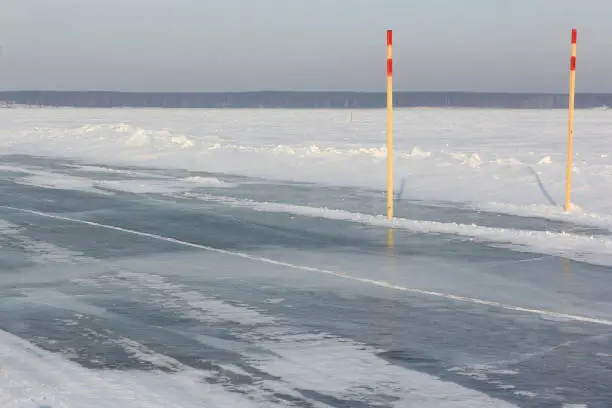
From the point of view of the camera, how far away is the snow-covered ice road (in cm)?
577

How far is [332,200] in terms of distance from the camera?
54.7 feet

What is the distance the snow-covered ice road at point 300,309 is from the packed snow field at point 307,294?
0.02 meters

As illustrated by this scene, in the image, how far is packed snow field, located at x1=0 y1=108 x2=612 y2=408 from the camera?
5824mm

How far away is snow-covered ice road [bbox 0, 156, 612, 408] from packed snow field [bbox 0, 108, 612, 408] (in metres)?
0.02

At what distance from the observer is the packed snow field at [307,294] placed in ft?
19.1

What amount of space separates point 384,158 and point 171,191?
7522 mm

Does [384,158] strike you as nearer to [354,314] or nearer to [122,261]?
[122,261]

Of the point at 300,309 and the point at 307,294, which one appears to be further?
the point at 307,294

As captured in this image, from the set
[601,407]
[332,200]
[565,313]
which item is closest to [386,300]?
[565,313]

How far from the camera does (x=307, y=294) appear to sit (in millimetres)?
8719

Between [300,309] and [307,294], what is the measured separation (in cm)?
66

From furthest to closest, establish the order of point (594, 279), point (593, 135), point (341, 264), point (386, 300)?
point (593, 135) → point (341, 264) → point (594, 279) → point (386, 300)

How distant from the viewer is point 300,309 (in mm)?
8062

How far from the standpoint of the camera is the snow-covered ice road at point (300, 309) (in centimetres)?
577
